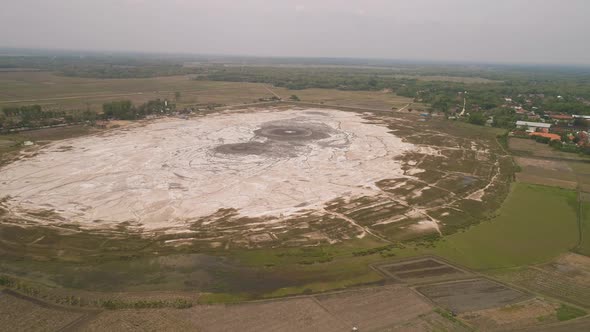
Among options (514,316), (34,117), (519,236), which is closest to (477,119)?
(519,236)

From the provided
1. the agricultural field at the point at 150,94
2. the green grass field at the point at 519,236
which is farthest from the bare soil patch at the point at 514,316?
the agricultural field at the point at 150,94

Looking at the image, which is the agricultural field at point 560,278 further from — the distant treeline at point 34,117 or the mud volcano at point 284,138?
the distant treeline at point 34,117

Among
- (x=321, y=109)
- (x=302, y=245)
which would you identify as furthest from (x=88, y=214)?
(x=321, y=109)

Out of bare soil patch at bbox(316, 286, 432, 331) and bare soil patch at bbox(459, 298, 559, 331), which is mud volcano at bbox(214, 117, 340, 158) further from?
bare soil patch at bbox(459, 298, 559, 331)

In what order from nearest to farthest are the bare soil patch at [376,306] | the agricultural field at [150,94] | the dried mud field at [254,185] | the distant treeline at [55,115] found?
the bare soil patch at [376,306], the dried mud field at [254,185], the distant treeline at [55,115], the agricultural field at [150,94]

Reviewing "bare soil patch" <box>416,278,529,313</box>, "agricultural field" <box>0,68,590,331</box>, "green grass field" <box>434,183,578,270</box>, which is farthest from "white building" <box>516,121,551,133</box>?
"bare soil patch" <box>416,278,529,313</box>

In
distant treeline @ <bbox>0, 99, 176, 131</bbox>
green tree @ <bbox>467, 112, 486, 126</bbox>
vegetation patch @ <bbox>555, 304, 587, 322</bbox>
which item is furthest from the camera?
green tree @ <bbox>467, 112, 486, 126</bbox>
